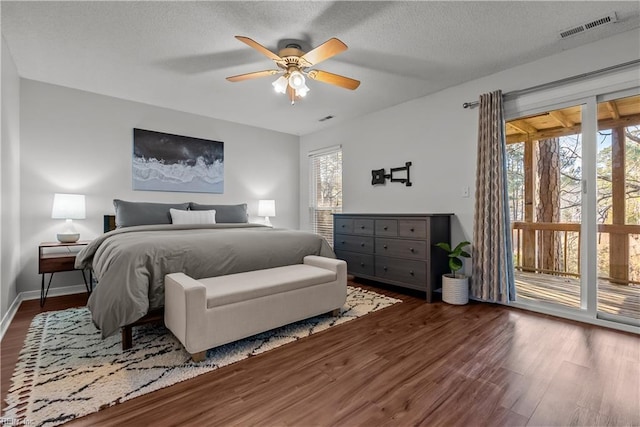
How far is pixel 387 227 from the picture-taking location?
351cm

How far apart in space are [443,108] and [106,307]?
3.73 meters

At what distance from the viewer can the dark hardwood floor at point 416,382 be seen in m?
1.38

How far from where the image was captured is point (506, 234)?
2924 mm

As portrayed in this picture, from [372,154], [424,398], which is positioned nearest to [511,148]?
[372,154]

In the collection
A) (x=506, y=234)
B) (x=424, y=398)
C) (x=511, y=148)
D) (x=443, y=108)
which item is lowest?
(x=424, y=398)

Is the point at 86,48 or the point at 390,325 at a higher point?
the point at 86,48

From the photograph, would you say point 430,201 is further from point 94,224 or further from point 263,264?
point 94,224

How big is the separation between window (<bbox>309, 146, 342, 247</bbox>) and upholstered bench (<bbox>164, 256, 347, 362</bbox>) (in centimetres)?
249

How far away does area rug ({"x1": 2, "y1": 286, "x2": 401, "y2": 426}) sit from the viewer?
56.8 inches

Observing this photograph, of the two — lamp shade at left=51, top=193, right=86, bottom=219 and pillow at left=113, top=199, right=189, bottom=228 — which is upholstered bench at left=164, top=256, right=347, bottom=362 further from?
lamp shade at left=51, top=193, right=86, bottom=219

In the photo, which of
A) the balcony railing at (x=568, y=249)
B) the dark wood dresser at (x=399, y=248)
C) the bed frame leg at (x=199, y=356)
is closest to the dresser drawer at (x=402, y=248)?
the dark wood dresser at (x=399, y=248)

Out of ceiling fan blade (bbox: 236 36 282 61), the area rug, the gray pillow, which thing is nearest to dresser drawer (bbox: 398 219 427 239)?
the area rug

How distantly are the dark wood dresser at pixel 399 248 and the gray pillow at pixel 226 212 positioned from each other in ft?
4.87

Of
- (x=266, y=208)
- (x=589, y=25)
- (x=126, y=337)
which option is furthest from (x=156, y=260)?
(x=589, y=25)
